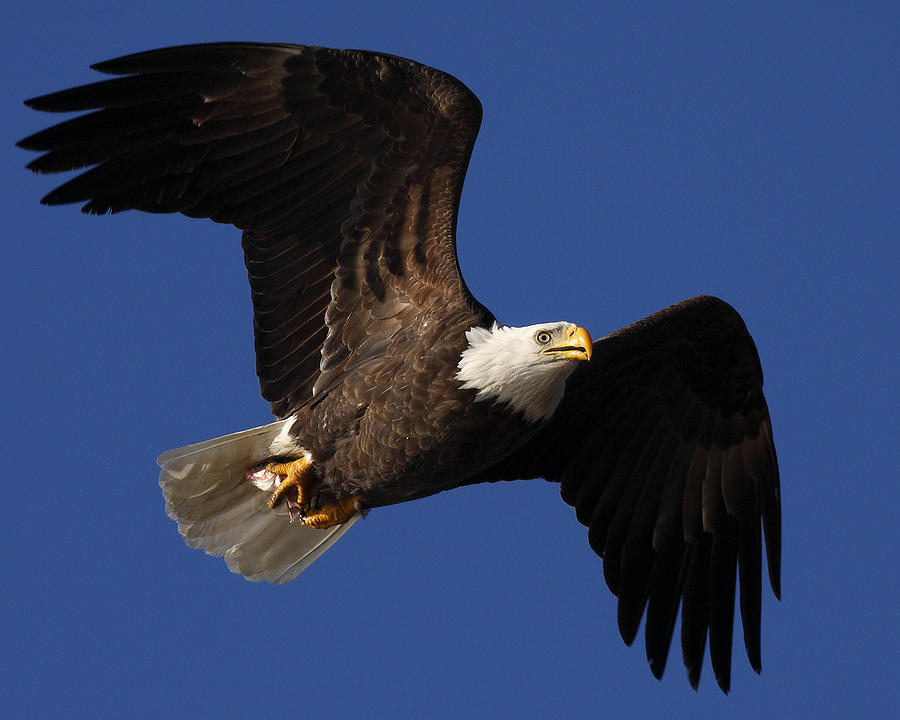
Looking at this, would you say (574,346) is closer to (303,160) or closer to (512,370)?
(512,370)

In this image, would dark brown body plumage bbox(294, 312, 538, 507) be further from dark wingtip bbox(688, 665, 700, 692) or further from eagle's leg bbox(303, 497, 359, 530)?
dark wingtip bbox(688, 665, 700, 692)

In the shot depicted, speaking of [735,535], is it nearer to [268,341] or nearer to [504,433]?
[504,433]

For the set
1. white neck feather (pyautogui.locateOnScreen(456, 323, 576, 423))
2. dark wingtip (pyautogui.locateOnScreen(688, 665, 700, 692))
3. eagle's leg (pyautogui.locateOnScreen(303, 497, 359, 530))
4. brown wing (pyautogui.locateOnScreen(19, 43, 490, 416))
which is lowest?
dark wingtip (pyautogui.locateOnScreen(688, 665, 700, 692))

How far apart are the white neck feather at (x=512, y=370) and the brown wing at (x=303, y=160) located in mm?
199

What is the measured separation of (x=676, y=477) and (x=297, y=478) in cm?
222

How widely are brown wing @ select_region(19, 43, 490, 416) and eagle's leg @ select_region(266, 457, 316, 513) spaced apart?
52 cm

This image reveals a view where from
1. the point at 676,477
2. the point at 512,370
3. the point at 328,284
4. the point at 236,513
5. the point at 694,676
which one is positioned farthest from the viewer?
the point at 676,477

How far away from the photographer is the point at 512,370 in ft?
23.4

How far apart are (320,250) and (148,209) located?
83cm

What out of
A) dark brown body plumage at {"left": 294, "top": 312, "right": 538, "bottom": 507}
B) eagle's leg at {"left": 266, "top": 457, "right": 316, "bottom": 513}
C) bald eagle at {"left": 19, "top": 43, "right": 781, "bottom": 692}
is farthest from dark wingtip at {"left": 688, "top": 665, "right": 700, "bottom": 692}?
eagle's leg at {"left": 266, "top": 457, "right": 316, "bottom": 513}

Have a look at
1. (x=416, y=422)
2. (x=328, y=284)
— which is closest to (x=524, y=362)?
(x=416, y=422)

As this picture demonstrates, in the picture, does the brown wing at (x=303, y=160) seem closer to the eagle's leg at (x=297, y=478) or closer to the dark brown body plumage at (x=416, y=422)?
the dark brown body plumage at (x=416, y=422)

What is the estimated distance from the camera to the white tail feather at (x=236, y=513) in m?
8.20

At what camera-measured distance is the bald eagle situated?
725 centimetres
